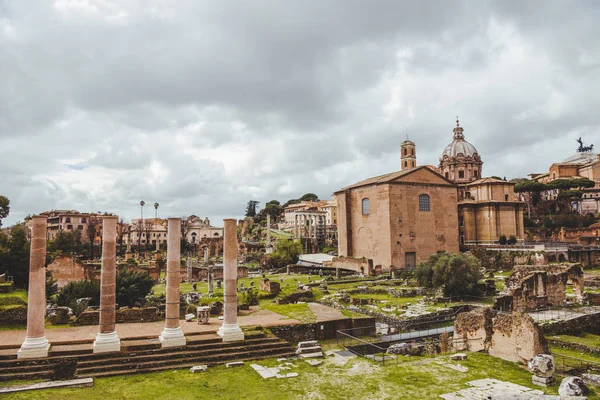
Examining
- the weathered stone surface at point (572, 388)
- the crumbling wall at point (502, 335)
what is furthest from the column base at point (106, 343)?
the weathered stone surface at point (572, 388)

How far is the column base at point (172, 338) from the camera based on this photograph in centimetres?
1334

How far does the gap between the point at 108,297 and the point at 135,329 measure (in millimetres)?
3128

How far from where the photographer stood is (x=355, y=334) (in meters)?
17.8

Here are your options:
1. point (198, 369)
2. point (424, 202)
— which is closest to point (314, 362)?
Answer: point (198, 369)

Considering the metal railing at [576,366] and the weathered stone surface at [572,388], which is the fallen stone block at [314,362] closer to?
the weathered stone surface at [572,388]

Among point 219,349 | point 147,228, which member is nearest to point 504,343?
point 219,349

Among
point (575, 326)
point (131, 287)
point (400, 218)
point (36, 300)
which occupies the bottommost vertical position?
point (575, 326)

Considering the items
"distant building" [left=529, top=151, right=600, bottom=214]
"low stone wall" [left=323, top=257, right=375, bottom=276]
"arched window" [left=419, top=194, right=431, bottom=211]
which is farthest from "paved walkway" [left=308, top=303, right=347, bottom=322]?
"distant building" [left=529, top=151, right=600, bottom=214]

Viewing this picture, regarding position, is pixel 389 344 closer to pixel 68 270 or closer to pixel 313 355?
pixel 313 355

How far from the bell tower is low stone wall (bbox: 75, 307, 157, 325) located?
155ft

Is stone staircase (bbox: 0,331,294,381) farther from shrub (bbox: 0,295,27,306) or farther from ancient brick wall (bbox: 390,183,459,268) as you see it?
ancient brick wall (bbox: 390,183,459,268)

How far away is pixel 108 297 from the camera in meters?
13.4

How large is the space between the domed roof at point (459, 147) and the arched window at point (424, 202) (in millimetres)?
20223

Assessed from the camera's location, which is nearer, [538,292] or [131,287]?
[131,287]
